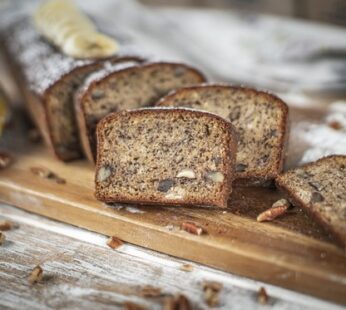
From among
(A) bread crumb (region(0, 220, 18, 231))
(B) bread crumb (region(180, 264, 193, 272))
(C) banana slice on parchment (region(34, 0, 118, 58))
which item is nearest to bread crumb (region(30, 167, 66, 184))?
(A) bread crumb (region(0, 220, 18, 231))

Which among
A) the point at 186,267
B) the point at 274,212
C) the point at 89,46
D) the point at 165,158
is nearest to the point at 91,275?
the point at 186,267

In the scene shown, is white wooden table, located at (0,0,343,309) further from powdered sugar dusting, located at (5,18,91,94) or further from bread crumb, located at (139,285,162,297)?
powdered sugar dusting, located at (5,18,91,94)

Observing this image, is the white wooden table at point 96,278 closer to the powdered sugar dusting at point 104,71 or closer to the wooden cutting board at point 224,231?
the wooden cutting board at point 224,231

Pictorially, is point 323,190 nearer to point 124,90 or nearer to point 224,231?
point 224,231

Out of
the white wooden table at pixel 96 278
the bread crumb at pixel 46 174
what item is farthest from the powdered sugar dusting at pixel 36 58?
the white wooden table at pixel 96 278

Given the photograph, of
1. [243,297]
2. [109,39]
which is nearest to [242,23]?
[109,39]
